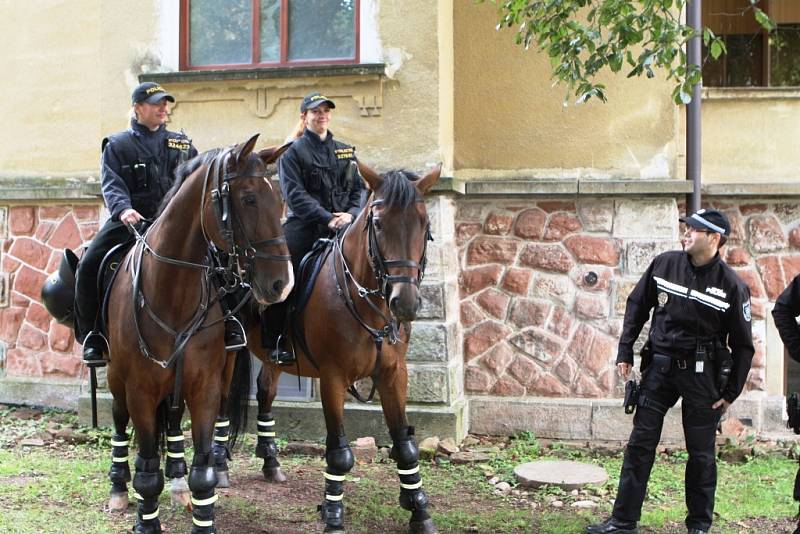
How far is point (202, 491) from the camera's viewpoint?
15.8 feet

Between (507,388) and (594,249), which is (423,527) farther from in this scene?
(594,249)

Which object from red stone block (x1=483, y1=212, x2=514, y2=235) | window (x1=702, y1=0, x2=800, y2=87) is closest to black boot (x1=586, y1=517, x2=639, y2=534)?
red stone block (x1=483, y1=212, x2=514, y2=235)

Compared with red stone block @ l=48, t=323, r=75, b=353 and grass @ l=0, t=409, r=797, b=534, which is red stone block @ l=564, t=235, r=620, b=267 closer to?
grass @ l=0, t=409, r=797, b=534

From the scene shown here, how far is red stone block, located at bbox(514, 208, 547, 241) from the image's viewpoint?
818cm

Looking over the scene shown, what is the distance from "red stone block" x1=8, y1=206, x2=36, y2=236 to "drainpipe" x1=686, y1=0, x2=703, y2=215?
22.3ft

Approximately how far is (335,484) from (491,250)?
3.50 metres

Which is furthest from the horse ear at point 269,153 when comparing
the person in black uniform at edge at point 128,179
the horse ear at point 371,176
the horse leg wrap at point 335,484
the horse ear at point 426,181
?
the horse leg wrap at point 335,484

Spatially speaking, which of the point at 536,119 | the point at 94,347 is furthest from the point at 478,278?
the point at 94,347

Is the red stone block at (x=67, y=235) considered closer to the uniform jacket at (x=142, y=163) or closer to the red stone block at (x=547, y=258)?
the uniform jacket at (x=142, y=163)

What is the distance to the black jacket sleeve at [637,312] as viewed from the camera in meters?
5.57

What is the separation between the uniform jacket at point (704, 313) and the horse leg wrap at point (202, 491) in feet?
9.41

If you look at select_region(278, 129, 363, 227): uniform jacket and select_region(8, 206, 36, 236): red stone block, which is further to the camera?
select_region(8, 206, 36, 236): red stone block

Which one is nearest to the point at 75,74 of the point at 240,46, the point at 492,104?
the point at 240,46

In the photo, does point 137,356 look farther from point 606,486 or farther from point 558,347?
point 558,347
